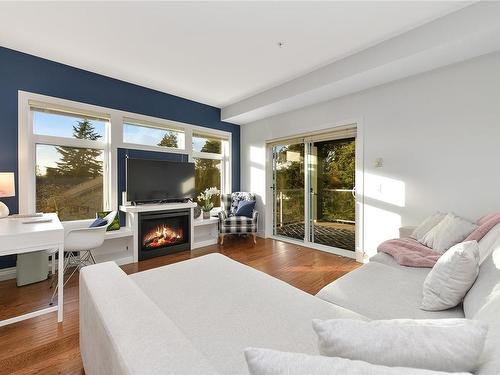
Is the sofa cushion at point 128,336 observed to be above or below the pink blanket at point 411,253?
above

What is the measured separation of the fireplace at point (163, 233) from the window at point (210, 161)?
2.93 feet

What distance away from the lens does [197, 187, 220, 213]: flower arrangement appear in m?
4.48

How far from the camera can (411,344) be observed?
23.2 inches

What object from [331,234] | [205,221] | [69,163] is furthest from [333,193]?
[69,163]

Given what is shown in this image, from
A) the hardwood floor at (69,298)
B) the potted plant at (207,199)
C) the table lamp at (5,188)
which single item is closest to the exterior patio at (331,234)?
the hardwood floor at (69,298)

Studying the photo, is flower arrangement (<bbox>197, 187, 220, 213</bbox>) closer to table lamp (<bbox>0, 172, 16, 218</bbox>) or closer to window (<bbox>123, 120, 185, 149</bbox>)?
window (<bbox>123, 120, 185, 149</bbox>)

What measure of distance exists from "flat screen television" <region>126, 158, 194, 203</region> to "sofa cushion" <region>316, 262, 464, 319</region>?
3.10 meters

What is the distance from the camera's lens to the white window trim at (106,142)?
112 inches

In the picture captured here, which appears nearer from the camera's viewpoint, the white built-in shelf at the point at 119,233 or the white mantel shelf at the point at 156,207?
the white built-in shelf at the point at 119,233

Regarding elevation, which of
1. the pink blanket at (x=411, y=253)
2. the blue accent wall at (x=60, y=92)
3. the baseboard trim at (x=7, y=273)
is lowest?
the baseboard trim at (x=7, y=273)

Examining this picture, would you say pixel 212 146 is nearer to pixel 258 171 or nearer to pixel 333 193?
pixel 258 171

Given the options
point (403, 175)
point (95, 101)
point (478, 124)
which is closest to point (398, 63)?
point (478, 124)

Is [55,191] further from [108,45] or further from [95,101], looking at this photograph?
[108,45]

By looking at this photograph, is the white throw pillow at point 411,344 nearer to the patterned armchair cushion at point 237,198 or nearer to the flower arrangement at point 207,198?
the flower arrangement at point 207,198
